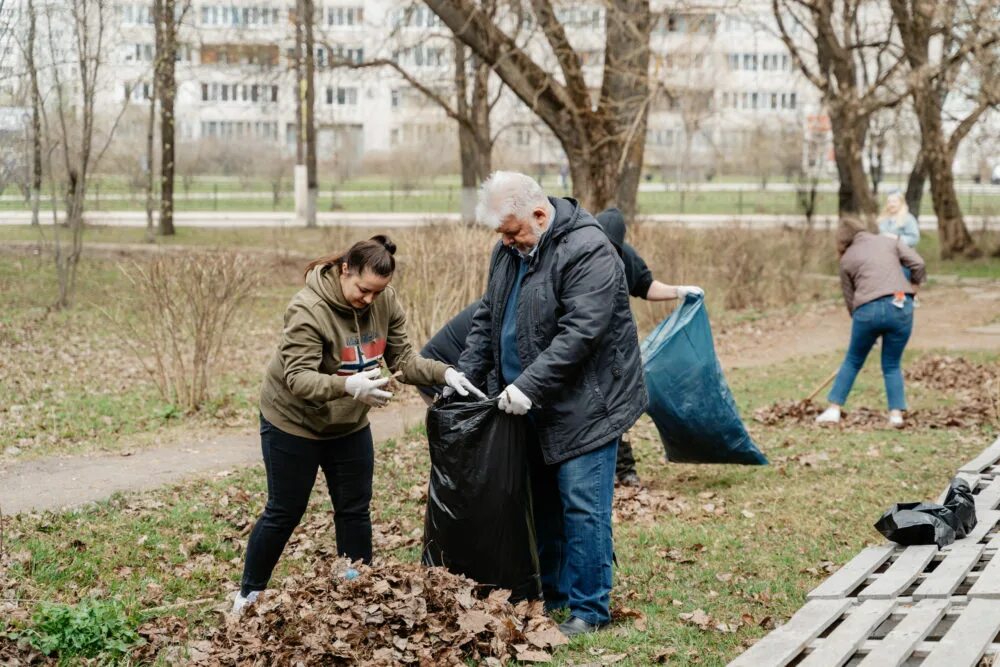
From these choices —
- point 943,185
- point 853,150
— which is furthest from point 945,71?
point 943,185

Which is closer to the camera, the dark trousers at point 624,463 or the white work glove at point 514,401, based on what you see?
the white work glove at point 514,401

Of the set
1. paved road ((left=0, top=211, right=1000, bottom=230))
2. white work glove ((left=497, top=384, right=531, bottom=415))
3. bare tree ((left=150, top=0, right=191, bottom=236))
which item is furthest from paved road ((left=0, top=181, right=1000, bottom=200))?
white work glove ((left=497, top=384, right=531, bottom=415))

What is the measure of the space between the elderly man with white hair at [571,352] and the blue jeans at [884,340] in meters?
4.54

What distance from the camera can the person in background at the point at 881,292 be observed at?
8781 millimetres

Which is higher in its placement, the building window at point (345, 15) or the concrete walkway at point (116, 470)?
the building window at point (345, 15)

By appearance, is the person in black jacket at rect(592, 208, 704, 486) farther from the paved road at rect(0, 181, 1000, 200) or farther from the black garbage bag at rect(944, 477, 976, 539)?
the paved road at rect(0, 181, 1000, 200)

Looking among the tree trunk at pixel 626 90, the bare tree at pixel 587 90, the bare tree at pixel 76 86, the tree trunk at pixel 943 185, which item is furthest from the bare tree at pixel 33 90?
the tree trunk at pixel 943 185

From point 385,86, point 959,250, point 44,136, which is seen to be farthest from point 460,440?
point 385,86

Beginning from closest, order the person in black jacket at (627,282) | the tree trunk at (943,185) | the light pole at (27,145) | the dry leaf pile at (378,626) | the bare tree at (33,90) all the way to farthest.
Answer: the dry leaf pile at (378,626) → the person in black jacket at (627,282) → the bare tree at (33,90) → the light pole at (27,145) → the tree trunk at (943,185)

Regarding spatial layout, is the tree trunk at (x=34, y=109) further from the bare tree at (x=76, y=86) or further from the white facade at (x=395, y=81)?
the white facade at (x=395, y=81)

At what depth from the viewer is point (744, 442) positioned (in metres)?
6.87

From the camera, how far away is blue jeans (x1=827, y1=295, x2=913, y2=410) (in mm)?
8797

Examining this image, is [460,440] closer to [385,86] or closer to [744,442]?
[744,442]

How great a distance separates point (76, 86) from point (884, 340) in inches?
475
